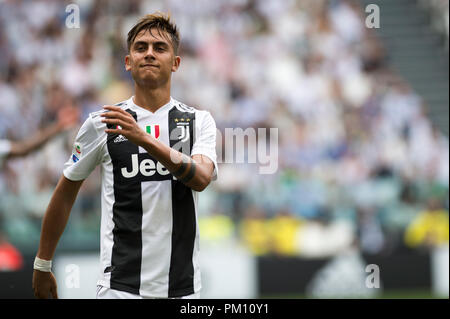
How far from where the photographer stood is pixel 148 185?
3.81 metres

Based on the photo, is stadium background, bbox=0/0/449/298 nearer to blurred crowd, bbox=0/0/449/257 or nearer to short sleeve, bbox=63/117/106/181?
blurred crowd, bbox=0/0/449/257

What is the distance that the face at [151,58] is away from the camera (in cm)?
379

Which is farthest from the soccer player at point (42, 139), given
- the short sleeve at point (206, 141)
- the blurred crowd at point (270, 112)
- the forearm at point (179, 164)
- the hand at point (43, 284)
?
the blurred crowd at point (270, 112)

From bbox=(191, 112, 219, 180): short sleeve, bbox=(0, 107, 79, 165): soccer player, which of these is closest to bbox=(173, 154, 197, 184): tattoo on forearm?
bbox=(191, 112, 219, 180): short sleeve

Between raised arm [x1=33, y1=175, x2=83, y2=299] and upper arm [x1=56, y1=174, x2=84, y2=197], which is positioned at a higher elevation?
upper arm [x1=56, y1=174, x2=84, y2=197]

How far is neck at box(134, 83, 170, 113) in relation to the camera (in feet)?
12.8

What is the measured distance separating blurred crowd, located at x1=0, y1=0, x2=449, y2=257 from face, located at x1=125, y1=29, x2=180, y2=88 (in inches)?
267

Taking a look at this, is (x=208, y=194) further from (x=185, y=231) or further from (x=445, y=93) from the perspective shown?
(x=185, y=231)

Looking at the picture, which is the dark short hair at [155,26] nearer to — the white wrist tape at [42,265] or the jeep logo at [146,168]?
the jeep logo at [146,168]

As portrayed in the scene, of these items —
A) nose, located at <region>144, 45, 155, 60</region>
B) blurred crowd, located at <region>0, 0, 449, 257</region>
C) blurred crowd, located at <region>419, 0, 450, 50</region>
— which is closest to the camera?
nose, located at <region>144, 45, 155, 60</region>

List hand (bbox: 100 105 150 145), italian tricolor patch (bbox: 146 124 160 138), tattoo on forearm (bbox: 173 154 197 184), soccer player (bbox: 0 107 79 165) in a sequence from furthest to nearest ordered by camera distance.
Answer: soccer player (bbox: 0 107 79 165) < italian tricolor patch (bbox: 146 124 160 138) < tattoo on forearm (bbox: 173 154 197 184) < hand (bbox: 100 105 150 145)

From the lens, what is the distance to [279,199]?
482 inches

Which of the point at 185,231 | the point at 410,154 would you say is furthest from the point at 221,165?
the point at 185,231

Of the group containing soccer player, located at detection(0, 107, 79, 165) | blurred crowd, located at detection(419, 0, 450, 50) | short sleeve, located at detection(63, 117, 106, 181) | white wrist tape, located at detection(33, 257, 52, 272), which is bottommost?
white wrist tape, located at detection(33, 257, 52, 272)
